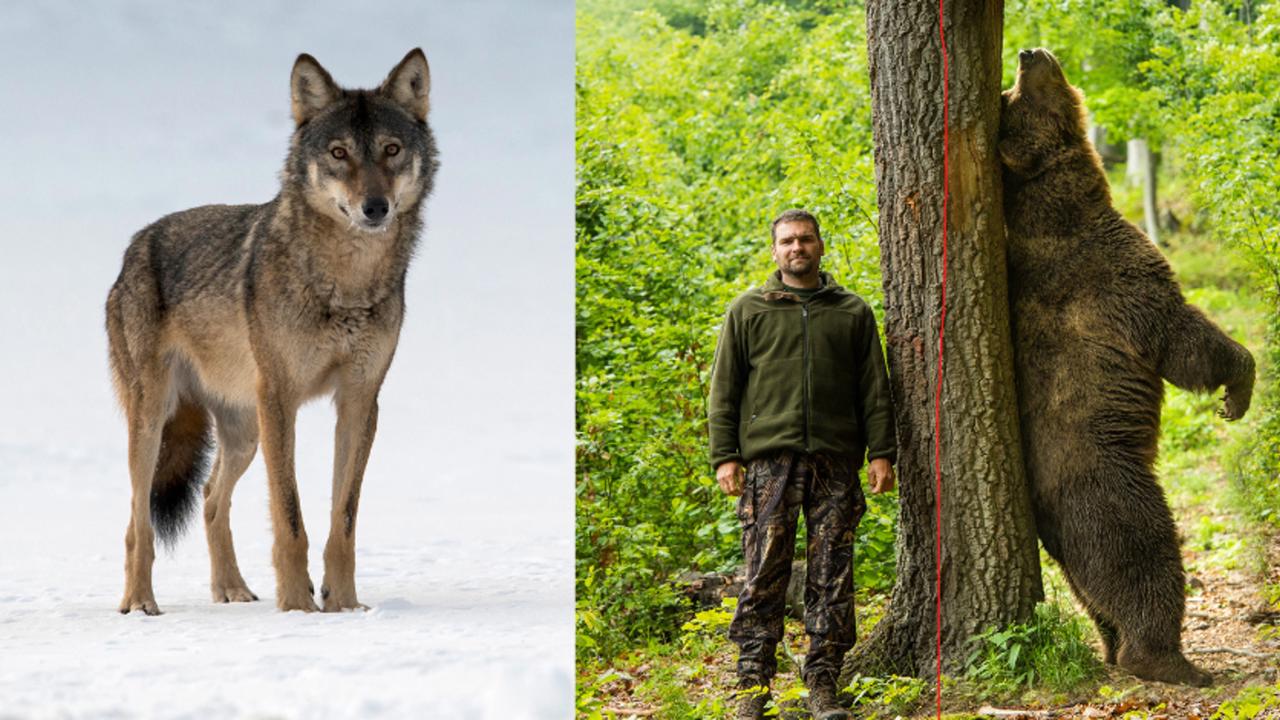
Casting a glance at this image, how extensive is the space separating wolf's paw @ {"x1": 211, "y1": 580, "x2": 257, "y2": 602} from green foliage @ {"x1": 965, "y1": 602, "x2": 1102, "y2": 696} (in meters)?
3.03

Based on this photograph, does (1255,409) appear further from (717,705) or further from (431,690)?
(431,690)

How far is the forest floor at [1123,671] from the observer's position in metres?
4.06

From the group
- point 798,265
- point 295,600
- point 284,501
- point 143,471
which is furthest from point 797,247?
point 143,471

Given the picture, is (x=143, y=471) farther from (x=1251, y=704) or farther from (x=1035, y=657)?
(x=1251, y=704)

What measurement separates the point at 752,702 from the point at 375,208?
2.21m

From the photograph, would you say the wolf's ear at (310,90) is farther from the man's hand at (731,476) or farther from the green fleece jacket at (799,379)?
the man's hand at (731,476)

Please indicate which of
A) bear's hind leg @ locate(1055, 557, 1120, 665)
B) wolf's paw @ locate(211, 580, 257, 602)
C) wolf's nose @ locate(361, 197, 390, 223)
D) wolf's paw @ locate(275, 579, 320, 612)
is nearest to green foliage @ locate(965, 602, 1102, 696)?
bear's hind leg @ locate(1055, 557, 1120, 665)

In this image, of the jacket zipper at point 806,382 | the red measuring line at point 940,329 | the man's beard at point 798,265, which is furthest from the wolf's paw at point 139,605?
the red measuring line at point 940,329

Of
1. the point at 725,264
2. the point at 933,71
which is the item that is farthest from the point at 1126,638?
the point at 725,264

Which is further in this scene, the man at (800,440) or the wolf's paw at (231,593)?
the wolf's paw at (231,593)

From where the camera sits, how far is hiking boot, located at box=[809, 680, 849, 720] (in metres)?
4.05

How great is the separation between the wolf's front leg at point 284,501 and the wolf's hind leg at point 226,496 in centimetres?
71

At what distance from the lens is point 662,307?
7.14 m

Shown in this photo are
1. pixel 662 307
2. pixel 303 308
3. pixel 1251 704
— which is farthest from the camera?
pixel 662 307
